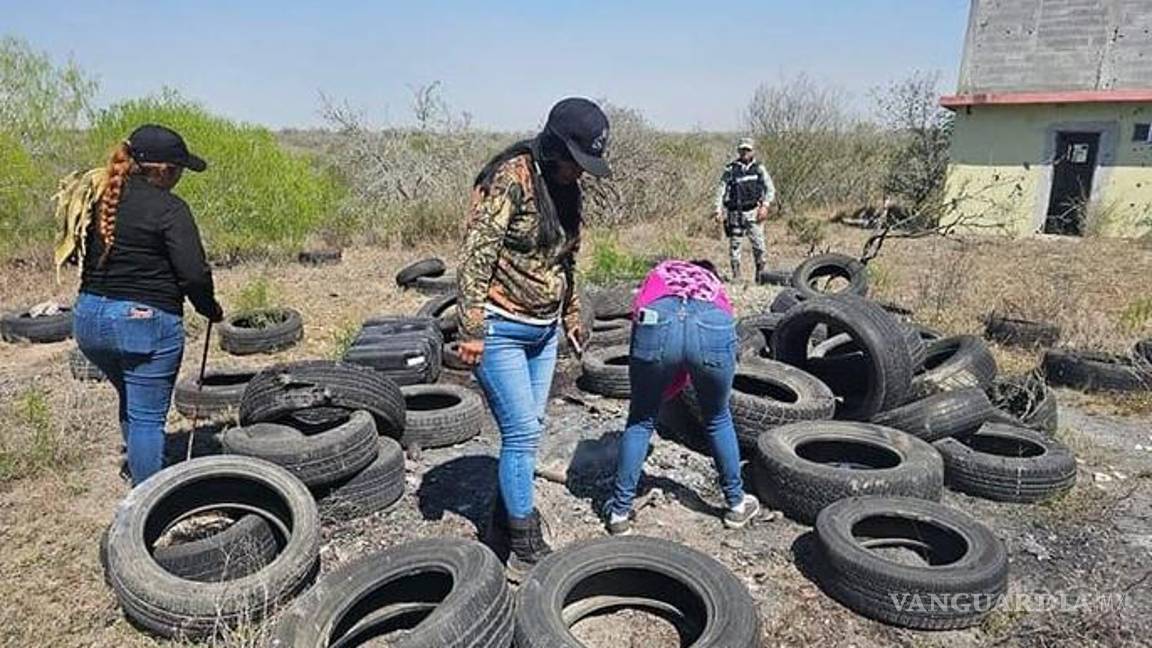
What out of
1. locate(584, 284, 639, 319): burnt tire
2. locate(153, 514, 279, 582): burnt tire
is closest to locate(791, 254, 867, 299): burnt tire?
locate(584, 284, 639, 319): burnt tire

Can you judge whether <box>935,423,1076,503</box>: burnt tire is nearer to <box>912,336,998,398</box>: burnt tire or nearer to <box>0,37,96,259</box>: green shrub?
<box>912,336,998,398</box>: burnt tire

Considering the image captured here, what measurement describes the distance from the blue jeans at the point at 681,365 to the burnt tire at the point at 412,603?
42.2 inches

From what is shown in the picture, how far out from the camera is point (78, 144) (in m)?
12.3

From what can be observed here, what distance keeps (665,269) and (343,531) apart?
221 centimetres

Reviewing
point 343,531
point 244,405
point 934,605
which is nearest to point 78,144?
point 244,405

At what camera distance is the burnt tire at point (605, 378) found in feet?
19.8

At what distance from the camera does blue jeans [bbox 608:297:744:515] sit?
343cm

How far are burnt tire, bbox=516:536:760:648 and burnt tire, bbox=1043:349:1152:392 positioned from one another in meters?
5.03

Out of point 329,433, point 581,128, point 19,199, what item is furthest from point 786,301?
point 19,199

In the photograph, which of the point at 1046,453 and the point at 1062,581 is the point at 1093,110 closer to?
the point at 1046,453

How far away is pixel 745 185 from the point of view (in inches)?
403

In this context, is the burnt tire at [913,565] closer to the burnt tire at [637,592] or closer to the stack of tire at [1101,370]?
the burnt tire at [637,592]

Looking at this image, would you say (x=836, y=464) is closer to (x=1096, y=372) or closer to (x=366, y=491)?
(x=366, y=491)

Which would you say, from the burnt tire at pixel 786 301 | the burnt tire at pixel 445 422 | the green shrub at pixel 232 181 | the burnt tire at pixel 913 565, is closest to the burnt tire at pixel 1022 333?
the burnt tire at pixel 786 301
